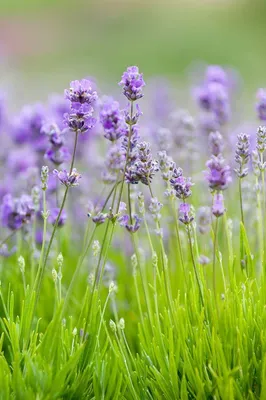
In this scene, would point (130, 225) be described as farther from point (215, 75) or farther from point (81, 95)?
point (215, 75)

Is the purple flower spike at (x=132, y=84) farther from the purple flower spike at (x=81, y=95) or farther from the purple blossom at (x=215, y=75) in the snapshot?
the purple blossom at (x=215, y=75)

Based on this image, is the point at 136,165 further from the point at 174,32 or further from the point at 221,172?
the point at 174,32

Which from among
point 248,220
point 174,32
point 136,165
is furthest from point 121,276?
point 174,32

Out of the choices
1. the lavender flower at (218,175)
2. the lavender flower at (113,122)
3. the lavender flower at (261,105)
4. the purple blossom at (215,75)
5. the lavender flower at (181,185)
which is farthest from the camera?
the purple blossom at (215,75)

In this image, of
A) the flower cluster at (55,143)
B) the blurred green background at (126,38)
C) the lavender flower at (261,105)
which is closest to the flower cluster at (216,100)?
the lavender flower at (261,105)

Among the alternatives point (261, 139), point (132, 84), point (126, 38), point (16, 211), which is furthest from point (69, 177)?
point (126, 38)

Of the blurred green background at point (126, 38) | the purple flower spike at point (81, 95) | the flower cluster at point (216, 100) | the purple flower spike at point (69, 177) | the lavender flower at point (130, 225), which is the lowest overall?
the lavender flower at point (130, 225)
